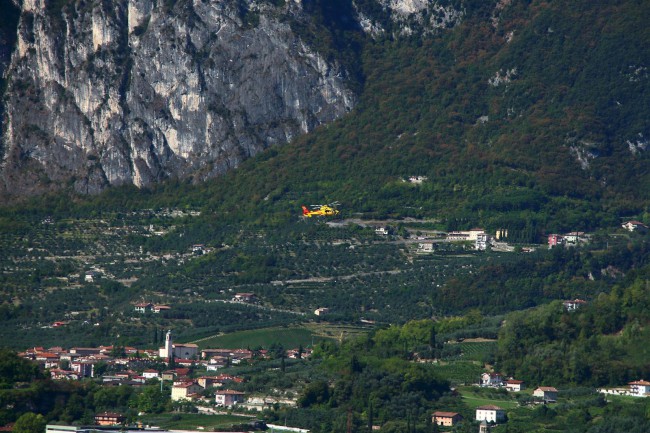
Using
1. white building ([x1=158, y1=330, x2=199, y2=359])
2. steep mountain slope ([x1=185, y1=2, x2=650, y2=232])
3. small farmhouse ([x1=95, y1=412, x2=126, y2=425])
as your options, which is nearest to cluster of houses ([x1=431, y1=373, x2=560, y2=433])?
small farmhouse ([x1=95, y1=412, x2=126, y2=425])

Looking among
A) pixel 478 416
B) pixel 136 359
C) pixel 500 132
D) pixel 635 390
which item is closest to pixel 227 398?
pixel 478 416

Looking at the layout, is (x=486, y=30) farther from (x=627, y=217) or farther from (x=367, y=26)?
(x=627, y=217)

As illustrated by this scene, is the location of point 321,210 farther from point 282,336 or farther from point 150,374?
point 150,374

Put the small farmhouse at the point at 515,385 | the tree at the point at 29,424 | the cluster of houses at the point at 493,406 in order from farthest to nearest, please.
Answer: the small farmhouse at the point at 515,385 < the cluster of houses at the point at 493,406 < the tree at the point at 29,424

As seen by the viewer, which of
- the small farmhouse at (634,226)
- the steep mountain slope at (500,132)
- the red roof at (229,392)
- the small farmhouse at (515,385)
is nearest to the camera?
the red roof at (229,392)

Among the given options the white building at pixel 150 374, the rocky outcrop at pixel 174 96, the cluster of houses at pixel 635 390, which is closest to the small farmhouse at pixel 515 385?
the cluster of houses at pixel 635 390

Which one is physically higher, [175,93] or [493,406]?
[175,93]

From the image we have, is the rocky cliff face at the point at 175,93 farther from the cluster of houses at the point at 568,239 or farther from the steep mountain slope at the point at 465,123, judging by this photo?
the cluster of houses at the point at 568,239

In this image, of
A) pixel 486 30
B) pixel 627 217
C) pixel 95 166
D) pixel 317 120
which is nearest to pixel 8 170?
pixel 95 166
